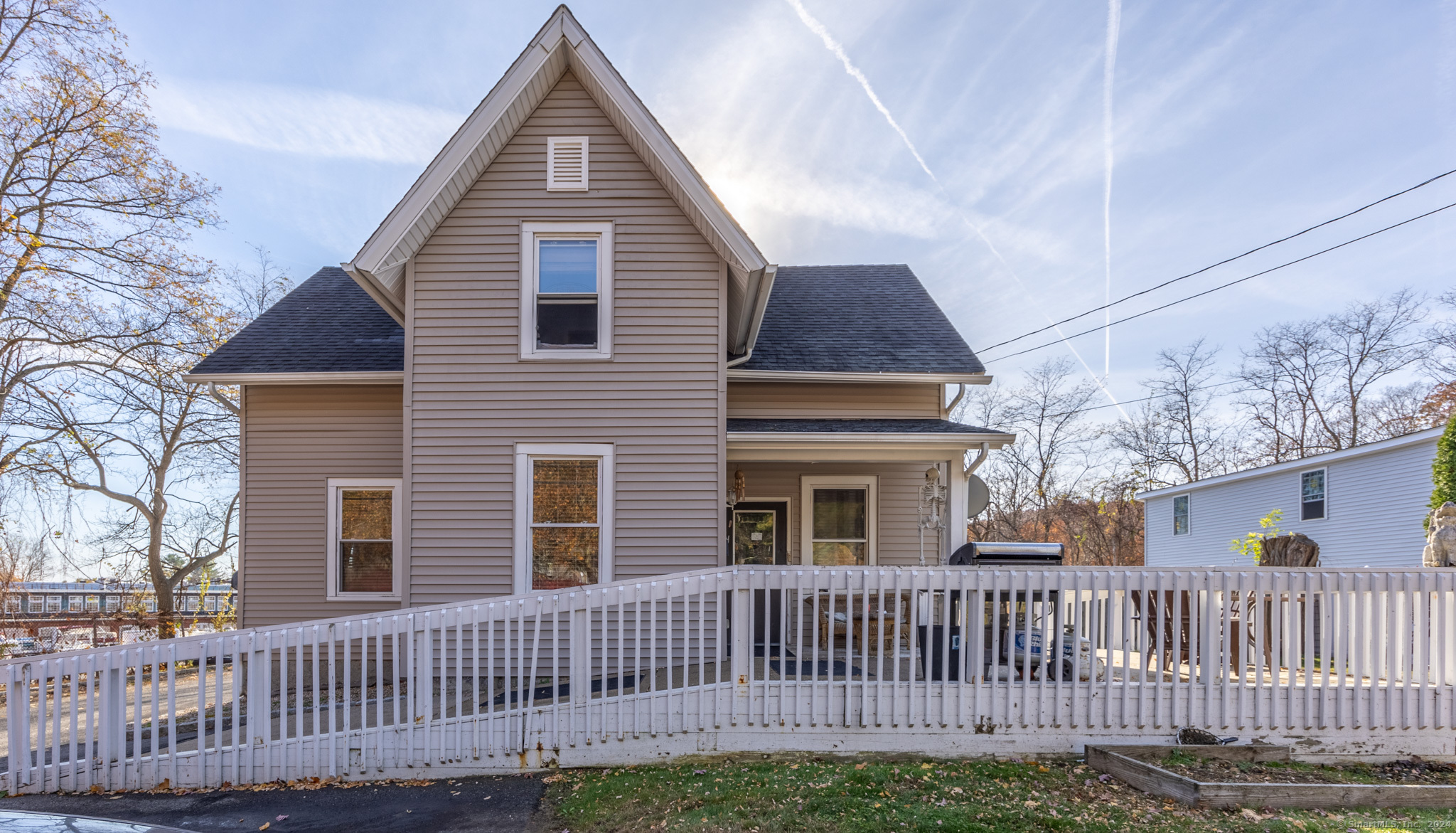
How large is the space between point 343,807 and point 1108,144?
76.5 feet

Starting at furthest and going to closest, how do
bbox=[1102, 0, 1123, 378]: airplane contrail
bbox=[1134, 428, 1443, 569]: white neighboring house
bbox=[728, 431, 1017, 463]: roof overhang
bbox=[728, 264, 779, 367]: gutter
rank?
bbox=[1102, 0, 1123, 378]: airplane contrail < bbox=[1134, 428, 1443, 569]: white neighboring house < bbox=[728, 431, 1017, 463]: roof overhang < bbox=[728, 264, 779, 367]: gutter

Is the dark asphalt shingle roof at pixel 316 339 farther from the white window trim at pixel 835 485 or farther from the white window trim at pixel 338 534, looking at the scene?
the white window trim at pixel 835 485

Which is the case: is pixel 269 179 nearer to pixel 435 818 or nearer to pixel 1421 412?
pixel 435 818

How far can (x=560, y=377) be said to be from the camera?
8.30 metres

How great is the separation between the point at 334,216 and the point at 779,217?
377 inches

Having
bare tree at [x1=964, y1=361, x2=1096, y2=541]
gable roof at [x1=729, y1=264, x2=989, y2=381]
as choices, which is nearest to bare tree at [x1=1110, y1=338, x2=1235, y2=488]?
bare tree at [x1=964, y1=361, x2=1096, y2=541]

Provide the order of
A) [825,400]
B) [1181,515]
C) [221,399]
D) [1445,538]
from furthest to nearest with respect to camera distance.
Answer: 1. [1181,515]
2. [221,399]
3. [825,400]
4. [1445,538]

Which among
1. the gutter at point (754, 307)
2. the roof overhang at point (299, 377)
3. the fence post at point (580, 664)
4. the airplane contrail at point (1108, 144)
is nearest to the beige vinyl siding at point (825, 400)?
the gutter at point (754, 307)

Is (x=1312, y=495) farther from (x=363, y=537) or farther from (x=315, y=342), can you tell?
(x=315, y=342)

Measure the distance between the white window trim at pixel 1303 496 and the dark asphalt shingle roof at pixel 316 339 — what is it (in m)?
19.8

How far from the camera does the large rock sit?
6.38 m

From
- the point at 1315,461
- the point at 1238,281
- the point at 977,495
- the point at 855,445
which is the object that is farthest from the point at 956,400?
the point at 1315,461

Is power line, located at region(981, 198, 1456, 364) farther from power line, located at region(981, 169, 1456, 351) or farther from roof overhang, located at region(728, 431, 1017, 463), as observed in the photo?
roof overhang, located at region(728, 431, 1017, 463)

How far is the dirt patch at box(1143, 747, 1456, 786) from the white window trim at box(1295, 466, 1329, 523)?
14.0m
